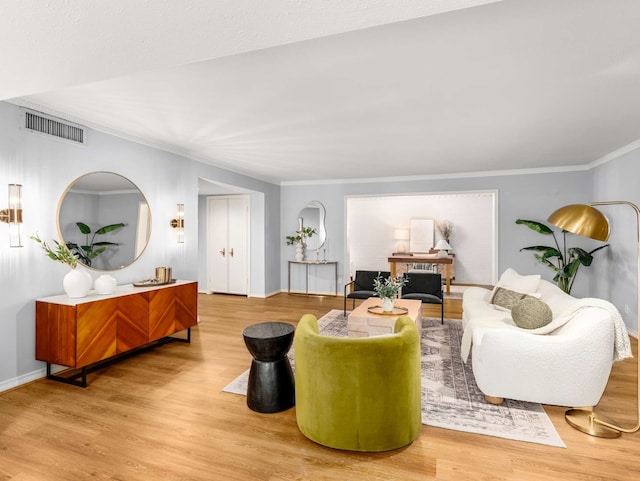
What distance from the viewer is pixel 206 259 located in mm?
7977

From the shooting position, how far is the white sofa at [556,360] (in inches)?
99.2

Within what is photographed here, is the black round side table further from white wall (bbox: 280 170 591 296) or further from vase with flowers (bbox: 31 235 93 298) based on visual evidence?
white wall (bbox: 280 170 591 296)

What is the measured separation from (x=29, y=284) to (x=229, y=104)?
241 cm

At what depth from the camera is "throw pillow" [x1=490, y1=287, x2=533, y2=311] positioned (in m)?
4.22

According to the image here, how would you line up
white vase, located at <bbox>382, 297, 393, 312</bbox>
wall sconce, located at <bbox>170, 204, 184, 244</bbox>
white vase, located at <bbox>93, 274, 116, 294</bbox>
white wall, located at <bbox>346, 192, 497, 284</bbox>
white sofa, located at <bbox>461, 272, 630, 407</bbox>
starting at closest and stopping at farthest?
white sofa, located at <bbox>461, 272, 630, 407</bbox> < white vase, located at <bbox>93, 274, 116, 294</bbox> < white vase, located at <bbox>382, 297, 393, 312</bbox> < wall sconce, located at <bbox>170, 204, 184, 244</bbox> < white wall, located at <bbox>346, 192, 497, 284</bbox>

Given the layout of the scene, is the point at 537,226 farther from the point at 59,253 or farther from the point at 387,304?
the point at 59,253

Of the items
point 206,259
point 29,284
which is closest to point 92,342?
point 29,284

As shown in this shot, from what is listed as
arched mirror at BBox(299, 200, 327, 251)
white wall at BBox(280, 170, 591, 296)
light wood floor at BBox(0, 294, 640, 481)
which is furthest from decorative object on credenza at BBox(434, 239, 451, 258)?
light wood floor at BBox(0, 294, 640, 481)

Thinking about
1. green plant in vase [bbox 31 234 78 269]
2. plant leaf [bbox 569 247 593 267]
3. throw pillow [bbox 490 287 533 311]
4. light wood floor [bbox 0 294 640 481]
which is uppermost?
green plant in vase [bbox 31 234 78 269]

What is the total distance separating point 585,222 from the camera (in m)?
2.37

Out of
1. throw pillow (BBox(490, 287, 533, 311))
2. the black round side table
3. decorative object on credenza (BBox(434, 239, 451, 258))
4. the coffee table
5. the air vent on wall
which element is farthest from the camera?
decorative object on credenza (BBox(434, 239, 451, 258))

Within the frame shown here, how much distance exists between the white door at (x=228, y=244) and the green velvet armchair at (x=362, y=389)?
5.58 m

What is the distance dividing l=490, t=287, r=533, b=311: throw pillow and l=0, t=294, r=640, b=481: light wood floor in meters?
1.19

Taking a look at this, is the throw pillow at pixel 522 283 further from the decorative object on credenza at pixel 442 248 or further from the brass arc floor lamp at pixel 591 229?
the decorative object on credenza at pixel 442 248
